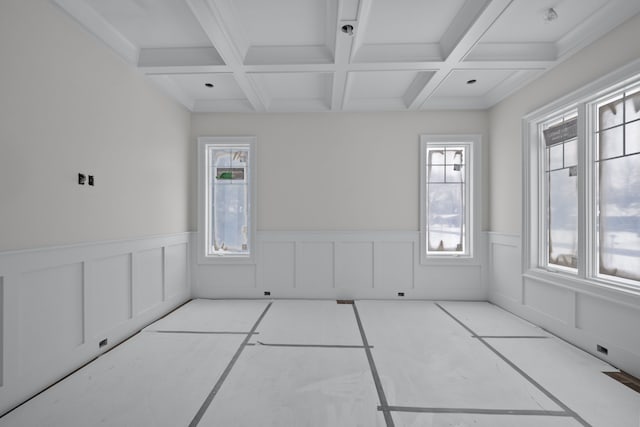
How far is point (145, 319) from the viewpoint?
3.49 metres

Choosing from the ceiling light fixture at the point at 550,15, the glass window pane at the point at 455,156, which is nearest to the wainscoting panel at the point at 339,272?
the glass window pane at the point at 455,156

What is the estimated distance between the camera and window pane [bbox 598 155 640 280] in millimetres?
2521

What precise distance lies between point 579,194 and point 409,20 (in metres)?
2.33

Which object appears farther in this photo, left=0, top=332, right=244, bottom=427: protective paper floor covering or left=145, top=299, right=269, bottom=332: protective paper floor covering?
left=145, top=299, right=269, bottom=332: protective paper floor covering

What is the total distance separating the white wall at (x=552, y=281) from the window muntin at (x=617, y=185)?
0.84 feet

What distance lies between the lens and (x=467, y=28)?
2.63 meters

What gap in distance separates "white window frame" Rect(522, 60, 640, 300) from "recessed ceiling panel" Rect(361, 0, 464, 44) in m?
1.45

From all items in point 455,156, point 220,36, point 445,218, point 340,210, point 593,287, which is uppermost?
point 220,36

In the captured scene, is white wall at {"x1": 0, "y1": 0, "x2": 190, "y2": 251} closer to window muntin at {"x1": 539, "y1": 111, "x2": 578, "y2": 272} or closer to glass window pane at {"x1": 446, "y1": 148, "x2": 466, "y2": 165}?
glass window pane at {"x1": 446, "y1": 148, "x2": 466, "y2": 165}

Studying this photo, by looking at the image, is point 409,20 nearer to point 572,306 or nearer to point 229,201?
point 572,306

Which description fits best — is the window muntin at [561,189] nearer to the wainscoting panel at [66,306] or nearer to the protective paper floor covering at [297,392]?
the protective paper floor covering at [297,392]

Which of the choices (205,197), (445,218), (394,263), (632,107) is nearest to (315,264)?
(394,263)

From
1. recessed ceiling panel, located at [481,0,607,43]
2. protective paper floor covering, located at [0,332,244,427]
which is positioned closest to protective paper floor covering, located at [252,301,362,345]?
protective paper floor covering, located at [0,332,244,427]

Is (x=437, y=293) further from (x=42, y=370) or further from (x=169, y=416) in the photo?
(x=42, y=370)
